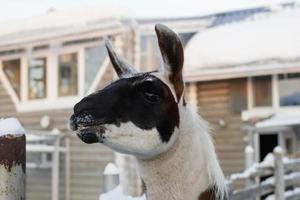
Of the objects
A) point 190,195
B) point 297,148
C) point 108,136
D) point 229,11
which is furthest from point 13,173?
point 229,11

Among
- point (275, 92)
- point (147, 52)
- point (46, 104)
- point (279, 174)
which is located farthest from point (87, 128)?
point (46, 104)

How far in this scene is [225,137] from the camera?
37.7 feet

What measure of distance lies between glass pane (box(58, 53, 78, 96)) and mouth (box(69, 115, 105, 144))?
32.9 ft

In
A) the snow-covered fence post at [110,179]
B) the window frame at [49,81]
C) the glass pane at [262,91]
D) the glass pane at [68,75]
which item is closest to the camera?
the snow-covered fence post at [110,179]

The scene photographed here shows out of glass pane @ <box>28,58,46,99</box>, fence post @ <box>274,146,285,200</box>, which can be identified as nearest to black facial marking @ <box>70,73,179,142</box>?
fence post @ <box>274,146,285,200</box>

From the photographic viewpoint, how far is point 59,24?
39.9ft

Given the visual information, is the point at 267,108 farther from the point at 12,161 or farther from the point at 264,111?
the point at 12,161

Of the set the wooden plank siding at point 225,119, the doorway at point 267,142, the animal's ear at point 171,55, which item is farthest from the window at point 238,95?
the animal's ear at point 171,55

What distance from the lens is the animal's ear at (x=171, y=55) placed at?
1.52 m

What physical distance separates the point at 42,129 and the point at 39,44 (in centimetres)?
189

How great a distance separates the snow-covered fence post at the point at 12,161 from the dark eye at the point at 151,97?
1.30ft

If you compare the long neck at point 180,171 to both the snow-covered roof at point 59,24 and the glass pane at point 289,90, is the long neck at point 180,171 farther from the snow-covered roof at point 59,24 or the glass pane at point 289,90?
the glass pane at point 289,90

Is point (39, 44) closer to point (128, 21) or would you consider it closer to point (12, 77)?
point (12, 77)

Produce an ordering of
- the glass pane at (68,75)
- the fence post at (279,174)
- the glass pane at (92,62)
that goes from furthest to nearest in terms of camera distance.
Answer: the glass pane at (68,75) → the glass pane at (92,62) → the fence post at (279,174)
